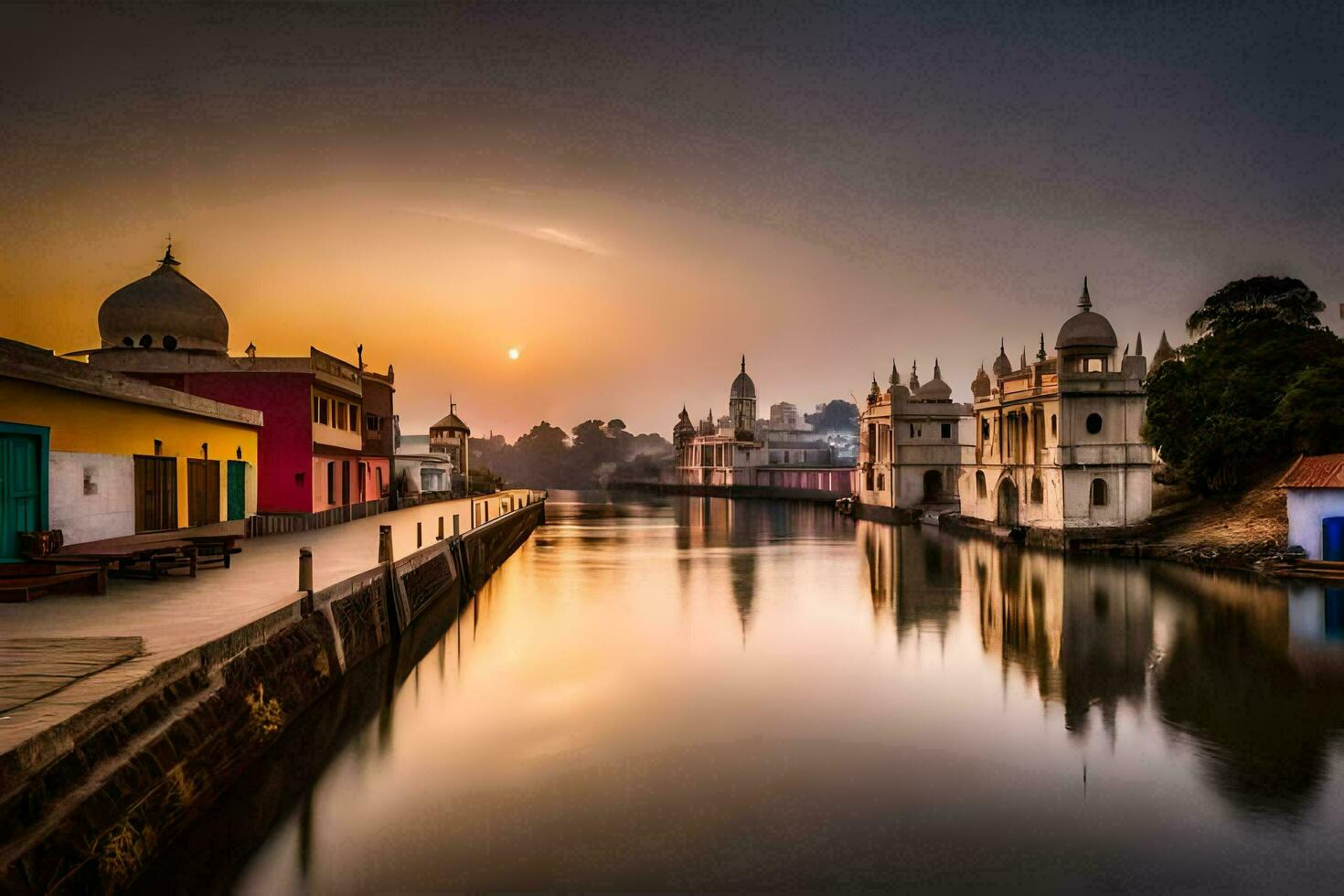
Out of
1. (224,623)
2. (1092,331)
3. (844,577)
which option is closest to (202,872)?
(224,623)

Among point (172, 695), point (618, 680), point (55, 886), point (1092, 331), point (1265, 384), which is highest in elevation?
point (1092, 331)

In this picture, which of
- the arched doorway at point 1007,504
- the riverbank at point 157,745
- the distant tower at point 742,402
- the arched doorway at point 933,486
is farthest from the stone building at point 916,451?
the distant tower at point 742,402

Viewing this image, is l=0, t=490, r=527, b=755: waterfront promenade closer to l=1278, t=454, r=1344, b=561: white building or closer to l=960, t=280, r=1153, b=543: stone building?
l=1278, t=454, r=1344, b=561: white building

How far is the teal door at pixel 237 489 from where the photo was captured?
23.9 m

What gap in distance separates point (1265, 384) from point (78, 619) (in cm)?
4409

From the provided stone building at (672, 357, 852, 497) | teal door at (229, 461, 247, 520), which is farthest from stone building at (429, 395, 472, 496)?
teal door at (229, 461, 247, 520)

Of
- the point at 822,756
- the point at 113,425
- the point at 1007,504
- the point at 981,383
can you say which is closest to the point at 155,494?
the point at 113,425

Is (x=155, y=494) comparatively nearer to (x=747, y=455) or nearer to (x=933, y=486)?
(x=933, y=486)

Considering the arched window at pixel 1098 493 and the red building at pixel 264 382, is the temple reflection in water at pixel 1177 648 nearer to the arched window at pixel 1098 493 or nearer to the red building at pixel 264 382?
the arched window at pixel 1098 493

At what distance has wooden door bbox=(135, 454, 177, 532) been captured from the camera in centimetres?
1822

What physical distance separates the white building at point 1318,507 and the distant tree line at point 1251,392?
6.40 metres

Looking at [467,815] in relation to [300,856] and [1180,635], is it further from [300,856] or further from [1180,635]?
[1180,635]

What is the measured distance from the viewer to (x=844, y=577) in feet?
104

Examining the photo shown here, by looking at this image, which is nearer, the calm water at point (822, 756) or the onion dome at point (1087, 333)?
the calm water at point (822, 756)
